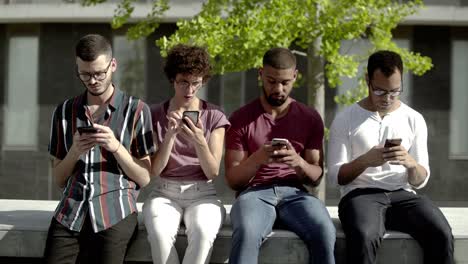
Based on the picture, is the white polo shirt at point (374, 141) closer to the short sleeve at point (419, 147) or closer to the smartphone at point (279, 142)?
the short sleeve at point (419, 147)

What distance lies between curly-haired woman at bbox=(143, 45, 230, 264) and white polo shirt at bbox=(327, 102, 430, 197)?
787 mm

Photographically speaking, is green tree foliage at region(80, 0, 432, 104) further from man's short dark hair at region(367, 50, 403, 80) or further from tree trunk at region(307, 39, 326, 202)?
man's short dark hair at region(367, 50, 403, 80)

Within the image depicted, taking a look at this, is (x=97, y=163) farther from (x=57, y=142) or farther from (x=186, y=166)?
(x=186, y=166)

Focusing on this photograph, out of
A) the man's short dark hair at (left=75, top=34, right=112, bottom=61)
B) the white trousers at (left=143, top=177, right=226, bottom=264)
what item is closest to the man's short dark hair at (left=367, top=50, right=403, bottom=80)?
the white trousers at (left=143, top=177, right=226, bottom=264)

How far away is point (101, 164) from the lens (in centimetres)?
411

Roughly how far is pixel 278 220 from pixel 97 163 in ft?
4.01

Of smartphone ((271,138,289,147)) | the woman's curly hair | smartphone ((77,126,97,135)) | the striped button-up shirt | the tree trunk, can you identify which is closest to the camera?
smartphone ((77,126,97,135))

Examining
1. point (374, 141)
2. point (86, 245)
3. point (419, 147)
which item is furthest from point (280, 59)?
point (86, 245)

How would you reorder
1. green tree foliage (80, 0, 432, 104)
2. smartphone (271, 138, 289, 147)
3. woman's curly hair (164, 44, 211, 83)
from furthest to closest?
green tree foliage (80, 0, 432, 104), woman's curly hair (164, 44, 211, 83), smartphone (271, 138, 289, 147)

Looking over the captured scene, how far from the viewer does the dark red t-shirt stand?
4520mm

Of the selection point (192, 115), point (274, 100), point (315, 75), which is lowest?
point (192, 115)

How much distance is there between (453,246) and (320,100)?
6.18m

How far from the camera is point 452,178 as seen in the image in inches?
592

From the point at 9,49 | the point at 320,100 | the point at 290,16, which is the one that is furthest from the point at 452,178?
the point at 9,49
